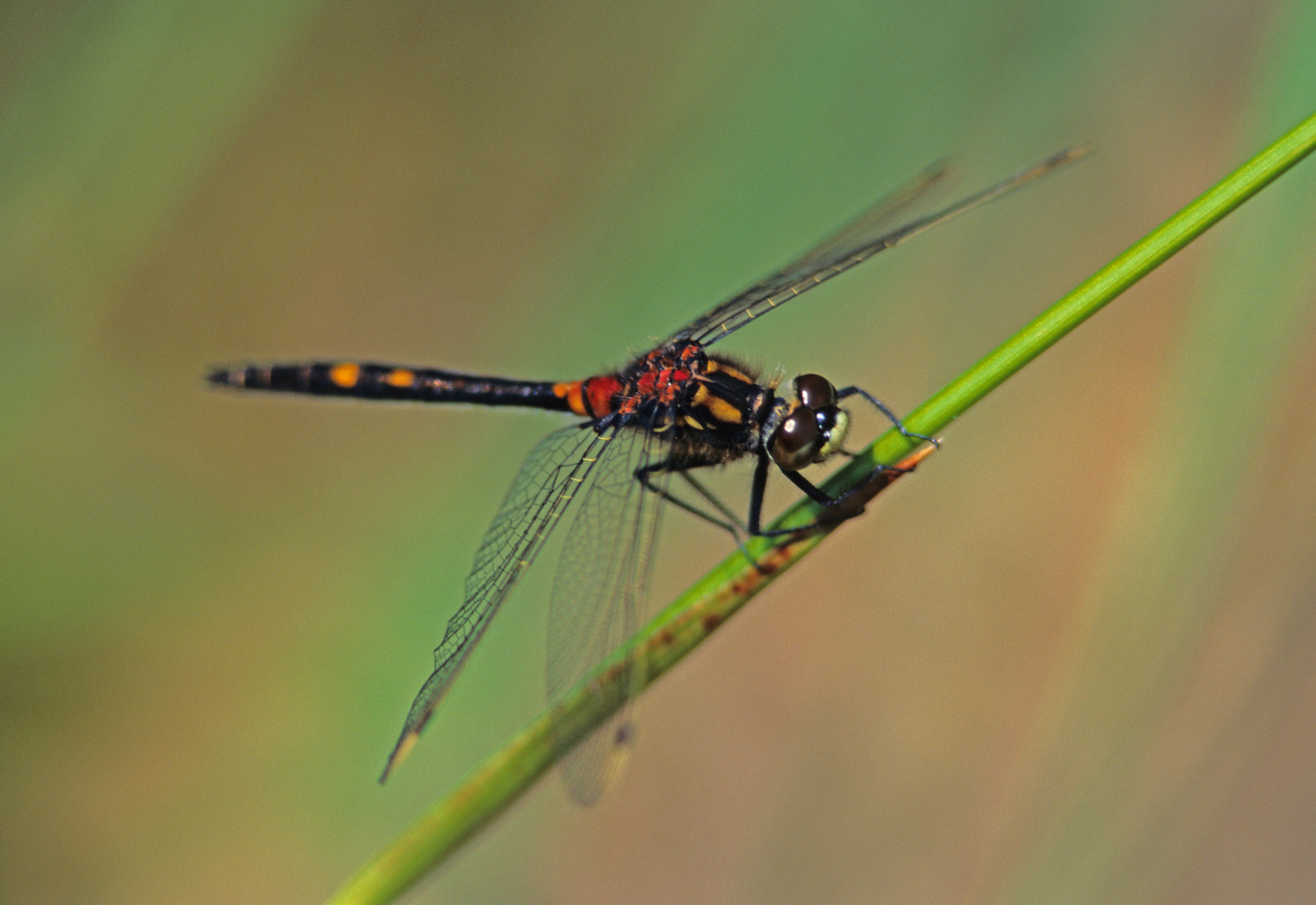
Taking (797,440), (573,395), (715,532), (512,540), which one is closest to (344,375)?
(573,395)

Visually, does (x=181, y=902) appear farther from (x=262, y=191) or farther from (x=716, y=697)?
(x=262, y=191)

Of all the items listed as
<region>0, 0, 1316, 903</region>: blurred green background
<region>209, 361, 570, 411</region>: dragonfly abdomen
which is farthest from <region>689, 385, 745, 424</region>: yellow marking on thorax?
<region>209, 361, 570, 411</region>: dragonfly abdomen

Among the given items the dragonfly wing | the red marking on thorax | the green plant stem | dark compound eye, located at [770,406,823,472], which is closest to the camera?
the green plant stem

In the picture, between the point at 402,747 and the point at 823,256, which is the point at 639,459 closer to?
the point at 823,256

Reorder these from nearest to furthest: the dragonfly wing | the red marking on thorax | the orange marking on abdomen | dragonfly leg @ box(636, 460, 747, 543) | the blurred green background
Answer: dragonfly leg @ box(636, 460, 747, 543) < the dragonfly wing < the red marking on thorax < the orange marking on abdomen < the blurred green background

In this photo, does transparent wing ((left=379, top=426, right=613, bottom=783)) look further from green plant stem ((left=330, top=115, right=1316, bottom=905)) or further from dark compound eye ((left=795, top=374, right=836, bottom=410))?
dark compound eye ((left=795, top=374, right=836, bottom=410))

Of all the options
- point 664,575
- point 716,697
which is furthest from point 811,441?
point 716,697

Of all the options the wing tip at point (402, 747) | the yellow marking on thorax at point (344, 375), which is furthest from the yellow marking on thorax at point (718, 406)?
the yellow marking on thorax at point (344, 375)

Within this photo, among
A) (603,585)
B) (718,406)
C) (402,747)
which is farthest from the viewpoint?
(718,406)
